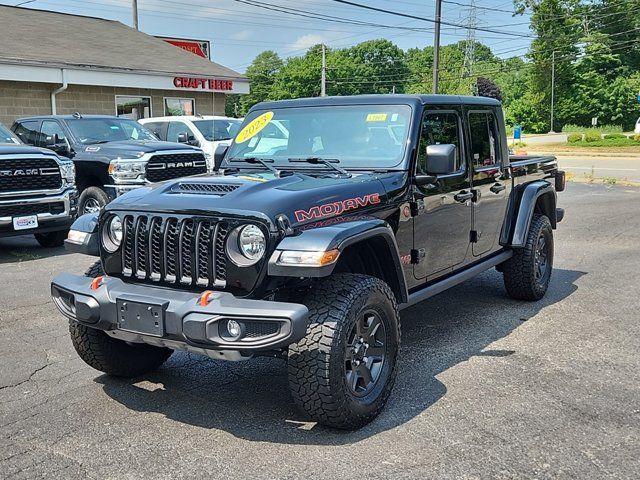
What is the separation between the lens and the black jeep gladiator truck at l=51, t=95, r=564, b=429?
11.1 ft

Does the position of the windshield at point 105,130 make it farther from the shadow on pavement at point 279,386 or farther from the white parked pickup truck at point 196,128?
the shadow on pavement at point 279,386

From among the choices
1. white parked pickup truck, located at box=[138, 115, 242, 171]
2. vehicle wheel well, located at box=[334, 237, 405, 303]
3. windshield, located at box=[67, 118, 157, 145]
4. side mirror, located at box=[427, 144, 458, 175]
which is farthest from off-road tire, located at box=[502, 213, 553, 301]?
white parked pickup truck, located at box=[138, 115, 242, 171]

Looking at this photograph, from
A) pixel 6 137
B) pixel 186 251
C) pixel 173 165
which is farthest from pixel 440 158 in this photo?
pixel 6 137

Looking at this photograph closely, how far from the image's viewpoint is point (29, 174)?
8805 millimetres

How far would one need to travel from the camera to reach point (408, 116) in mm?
4734

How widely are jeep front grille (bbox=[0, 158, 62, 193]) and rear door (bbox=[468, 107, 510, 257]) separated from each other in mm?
6000

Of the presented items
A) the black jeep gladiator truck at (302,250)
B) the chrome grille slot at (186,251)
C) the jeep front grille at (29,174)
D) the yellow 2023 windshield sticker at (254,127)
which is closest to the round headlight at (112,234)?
the black jeep gladiator truck at (302,250)

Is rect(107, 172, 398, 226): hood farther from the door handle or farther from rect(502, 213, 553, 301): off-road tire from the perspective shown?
rect(502, 213, 553, 301): off-road tire

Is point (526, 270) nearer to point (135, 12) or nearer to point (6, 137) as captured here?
point (6, 137)

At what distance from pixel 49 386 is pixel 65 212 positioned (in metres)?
5.30

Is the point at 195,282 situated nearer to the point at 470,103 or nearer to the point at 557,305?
the point at 470,103

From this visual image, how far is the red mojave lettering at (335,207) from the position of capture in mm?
3681

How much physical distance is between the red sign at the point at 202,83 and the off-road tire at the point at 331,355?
18.2m

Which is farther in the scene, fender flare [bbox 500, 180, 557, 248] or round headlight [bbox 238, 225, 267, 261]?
fender flare [bbox 500, 180, 557, 248]
